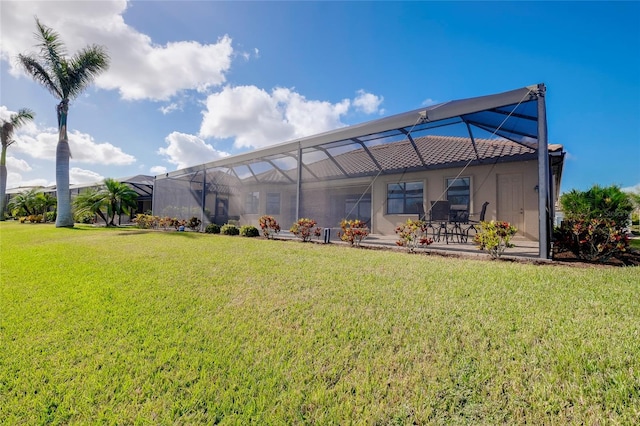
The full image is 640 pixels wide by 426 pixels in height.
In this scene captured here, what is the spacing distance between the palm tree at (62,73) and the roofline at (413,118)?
12.5 m

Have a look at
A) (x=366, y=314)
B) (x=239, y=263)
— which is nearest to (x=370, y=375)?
(x=366, y=314)

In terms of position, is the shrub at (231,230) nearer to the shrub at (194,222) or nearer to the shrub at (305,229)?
the shrub at (194,222)

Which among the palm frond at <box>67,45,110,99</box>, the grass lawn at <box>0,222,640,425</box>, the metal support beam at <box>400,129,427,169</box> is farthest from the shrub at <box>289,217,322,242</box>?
the palm frond at <box>67,45,110,99</box>

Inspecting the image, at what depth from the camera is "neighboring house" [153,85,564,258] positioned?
622 centimetres

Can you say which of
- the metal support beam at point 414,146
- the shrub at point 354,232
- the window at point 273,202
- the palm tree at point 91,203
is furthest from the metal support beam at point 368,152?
the palm tree at point 91,203

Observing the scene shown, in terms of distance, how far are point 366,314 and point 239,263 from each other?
3.07 meters

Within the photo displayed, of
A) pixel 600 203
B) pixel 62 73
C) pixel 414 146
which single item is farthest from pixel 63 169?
pixel 600 203

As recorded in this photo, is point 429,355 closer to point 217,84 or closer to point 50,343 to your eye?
point 50,343

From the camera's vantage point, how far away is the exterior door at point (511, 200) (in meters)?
8.58

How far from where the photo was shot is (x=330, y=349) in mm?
2258

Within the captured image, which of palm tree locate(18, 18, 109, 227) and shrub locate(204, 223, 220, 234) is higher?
palm tree locate(18, 18, 109, 227)

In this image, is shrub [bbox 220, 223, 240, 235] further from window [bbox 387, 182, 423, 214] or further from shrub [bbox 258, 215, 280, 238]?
window [bbox 387, 182, 423, 214]

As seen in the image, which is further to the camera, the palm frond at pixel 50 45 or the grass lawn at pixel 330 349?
the palm frond at pixel 50 45

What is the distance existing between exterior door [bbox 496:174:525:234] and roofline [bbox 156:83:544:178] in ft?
13.3
